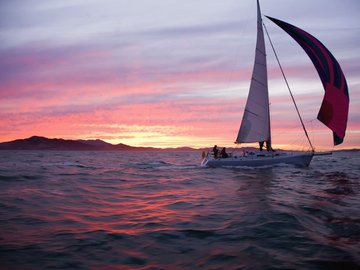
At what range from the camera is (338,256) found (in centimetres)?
571

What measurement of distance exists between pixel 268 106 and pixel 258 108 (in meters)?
1.08

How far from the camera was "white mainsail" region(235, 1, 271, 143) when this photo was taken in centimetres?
2922

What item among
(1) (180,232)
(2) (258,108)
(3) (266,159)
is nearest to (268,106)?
(2) (258,108)

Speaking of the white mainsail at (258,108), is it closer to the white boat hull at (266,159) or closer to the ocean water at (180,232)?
the white boat hull at (266,159)

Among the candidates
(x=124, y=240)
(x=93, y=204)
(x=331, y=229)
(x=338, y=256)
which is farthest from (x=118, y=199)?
(x=338, y=256)

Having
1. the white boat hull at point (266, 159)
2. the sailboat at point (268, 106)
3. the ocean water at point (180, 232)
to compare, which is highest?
the sailboat at point (268, 106)

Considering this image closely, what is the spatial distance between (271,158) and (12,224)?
2393 cm

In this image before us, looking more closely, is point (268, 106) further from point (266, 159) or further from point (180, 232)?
point (180, 232)

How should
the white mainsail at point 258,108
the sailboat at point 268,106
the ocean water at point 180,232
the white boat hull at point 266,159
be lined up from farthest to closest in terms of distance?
1. the white mainsail at point 258,108
2. the white boat hull at point 266,159
3. the sailboat at point 268,106
4. the ocean water at point 180,232

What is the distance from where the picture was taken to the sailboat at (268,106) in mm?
25125

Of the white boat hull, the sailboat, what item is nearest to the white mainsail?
the sailboat

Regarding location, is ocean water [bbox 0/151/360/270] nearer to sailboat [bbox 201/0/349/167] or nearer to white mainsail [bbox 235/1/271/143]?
sailboat [bbox 201/0/349/167]

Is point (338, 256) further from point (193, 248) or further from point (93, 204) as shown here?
point (93, 204)

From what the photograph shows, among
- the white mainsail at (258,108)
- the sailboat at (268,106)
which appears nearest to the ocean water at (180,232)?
the sailboat at (268,106)
